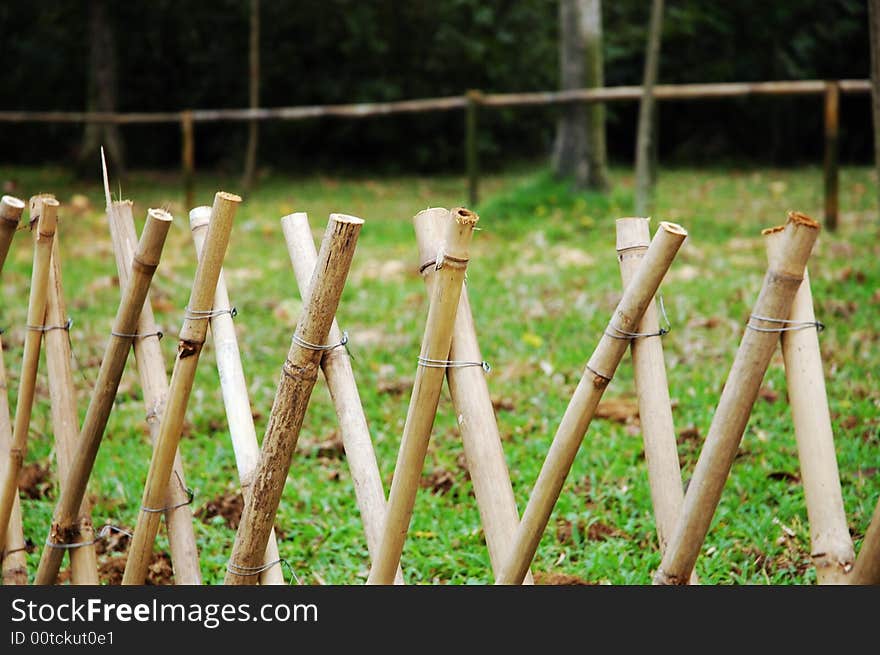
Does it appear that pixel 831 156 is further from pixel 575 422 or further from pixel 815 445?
pixel 575 422

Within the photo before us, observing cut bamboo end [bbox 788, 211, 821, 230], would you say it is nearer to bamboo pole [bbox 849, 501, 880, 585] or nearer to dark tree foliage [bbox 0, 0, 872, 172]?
bamboo pole [bbox 849, 501, 880, 585]

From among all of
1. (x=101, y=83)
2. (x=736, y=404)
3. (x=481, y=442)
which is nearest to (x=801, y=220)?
(x=736, y=404)

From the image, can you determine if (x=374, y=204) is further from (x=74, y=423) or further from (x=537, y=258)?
(x=74, y=423)

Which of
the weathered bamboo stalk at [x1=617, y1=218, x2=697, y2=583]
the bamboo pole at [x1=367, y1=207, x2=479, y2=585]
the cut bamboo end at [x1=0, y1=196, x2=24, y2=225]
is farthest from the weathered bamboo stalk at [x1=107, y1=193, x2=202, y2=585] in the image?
the weathered bamboo stalk at [x1=617, y1=218, x2=697, y2=583]

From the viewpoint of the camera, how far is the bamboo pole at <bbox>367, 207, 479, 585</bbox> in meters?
1.58

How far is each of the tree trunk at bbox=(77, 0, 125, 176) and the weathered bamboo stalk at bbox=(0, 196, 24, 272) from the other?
11.0 metres

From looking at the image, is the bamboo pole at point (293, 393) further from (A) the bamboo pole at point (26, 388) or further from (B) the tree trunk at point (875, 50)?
(B) the tree trunk at point (875, 50)

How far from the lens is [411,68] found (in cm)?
1472

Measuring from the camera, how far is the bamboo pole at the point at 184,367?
70.9 inches

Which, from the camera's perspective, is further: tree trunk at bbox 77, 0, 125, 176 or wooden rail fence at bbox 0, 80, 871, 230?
tree trunk at bbox 77, 0, 125, 176

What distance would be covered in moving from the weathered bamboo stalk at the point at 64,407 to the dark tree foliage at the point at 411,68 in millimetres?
12515
